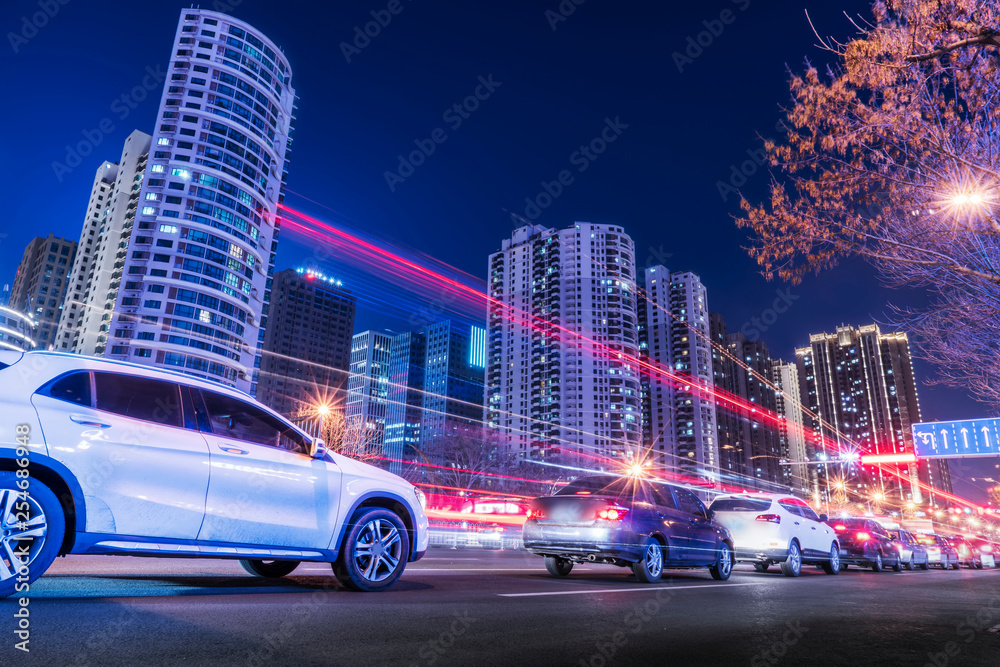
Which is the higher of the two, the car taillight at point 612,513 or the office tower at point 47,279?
the office tower at point 47,279

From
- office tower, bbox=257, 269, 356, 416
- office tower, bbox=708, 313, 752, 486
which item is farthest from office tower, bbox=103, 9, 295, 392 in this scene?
office tower, bbox=708, 313, 752, 486

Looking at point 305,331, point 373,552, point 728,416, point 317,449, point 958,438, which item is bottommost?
point 373,552

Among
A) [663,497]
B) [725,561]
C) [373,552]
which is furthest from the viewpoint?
[725,561]

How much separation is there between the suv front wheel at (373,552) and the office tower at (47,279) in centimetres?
16492

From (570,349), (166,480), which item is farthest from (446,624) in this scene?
(570,349)

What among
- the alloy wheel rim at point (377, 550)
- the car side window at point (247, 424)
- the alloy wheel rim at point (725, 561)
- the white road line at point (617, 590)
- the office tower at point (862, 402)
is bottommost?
the white road line at point (617, 590)

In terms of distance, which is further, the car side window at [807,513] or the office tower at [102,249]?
the office tower at [102,249]

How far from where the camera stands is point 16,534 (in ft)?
13.4

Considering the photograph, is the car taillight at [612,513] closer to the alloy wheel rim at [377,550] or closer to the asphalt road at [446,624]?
the asphalt road at [446,624]

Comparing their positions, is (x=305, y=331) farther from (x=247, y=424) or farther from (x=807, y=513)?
(x=247, y=424)

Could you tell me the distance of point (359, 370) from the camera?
194750 mm

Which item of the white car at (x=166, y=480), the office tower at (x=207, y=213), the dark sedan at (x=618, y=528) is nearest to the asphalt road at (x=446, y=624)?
the white car at (x=166, y=480)

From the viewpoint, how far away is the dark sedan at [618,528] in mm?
8773

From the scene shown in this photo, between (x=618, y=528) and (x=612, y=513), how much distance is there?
8.5 inches
